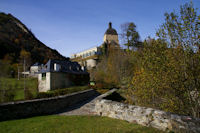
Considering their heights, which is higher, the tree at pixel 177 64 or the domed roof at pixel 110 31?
the domed roof at pixel 110 31

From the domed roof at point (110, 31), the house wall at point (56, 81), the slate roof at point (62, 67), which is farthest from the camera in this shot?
the domed roof at point (110, 31)

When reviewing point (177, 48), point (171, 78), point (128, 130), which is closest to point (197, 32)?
point (177, 48)

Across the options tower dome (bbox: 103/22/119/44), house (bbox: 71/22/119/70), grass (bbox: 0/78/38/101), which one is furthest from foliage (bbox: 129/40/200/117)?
tower dome (bbox: 103/22/119/44)

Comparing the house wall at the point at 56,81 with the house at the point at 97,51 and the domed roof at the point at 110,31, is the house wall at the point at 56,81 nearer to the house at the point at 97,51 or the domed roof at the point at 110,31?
the house at the point at 97,51

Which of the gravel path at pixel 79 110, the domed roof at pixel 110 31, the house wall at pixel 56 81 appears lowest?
the gravel path at pixel 79 110

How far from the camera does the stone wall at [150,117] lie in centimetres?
419

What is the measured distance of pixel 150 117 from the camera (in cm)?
556

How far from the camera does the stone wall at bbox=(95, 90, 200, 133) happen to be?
419cm

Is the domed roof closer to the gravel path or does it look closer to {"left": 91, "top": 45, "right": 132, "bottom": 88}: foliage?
{"left": 91, "top": 45, "right": 132, "bottom": 88}: foliage

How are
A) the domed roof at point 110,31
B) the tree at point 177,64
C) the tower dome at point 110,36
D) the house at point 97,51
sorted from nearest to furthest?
the tree at point 177,64 < the house at point 97,51 < the tower dome at point 110,36 < the domed roof at point 110,31

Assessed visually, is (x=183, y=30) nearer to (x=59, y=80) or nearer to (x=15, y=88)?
(x=15, y=88)

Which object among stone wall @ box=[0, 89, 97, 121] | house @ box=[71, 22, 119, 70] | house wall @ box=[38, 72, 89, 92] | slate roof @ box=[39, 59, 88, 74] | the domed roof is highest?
the domed roof

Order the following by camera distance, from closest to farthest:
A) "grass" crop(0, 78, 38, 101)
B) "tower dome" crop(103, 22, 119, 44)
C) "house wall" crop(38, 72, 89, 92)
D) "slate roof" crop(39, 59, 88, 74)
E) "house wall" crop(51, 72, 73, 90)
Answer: "grass" crop(0, 78, 38, 101) → "house wall" crop(38, 72, 89, 92) → "house wall" crop(51, 72, 73, 90) → "slate roof" crop(39, 59, 88, 74) → "tower dome" crop(103, 22, 119, 44)

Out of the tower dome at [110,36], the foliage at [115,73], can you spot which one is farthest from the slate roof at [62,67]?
the tower dome at [110,36]
